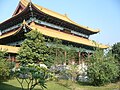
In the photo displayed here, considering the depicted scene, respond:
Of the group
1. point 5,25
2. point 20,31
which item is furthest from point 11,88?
point 5,25

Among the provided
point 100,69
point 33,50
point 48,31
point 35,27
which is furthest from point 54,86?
point 48,31

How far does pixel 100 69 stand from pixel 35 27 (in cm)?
892

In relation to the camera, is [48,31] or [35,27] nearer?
[35,27]

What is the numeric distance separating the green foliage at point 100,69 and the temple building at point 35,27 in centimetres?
280

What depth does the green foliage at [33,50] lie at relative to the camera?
1733 cm

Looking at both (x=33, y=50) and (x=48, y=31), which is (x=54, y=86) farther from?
(x=48, y=31)

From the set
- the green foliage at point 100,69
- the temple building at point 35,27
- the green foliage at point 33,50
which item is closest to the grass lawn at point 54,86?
the green foliage at point 100,69

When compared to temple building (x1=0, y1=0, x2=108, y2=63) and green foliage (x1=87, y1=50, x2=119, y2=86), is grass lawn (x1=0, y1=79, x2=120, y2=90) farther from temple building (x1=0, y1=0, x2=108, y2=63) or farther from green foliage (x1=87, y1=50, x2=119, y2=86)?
temple building (x1=0, y1=0, x2=108, y2=63)

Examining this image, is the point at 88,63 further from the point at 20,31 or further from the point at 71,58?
the point at 20,31

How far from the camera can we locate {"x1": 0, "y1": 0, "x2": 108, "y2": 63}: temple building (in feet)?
70.9

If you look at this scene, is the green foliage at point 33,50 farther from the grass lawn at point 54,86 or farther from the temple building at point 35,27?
the grass lawn at point 54,86

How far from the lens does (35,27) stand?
73.3 ft

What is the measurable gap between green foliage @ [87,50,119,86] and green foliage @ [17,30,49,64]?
4.28 meters

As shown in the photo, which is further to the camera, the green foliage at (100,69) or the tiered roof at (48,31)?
the tiered roof at (48,31)
